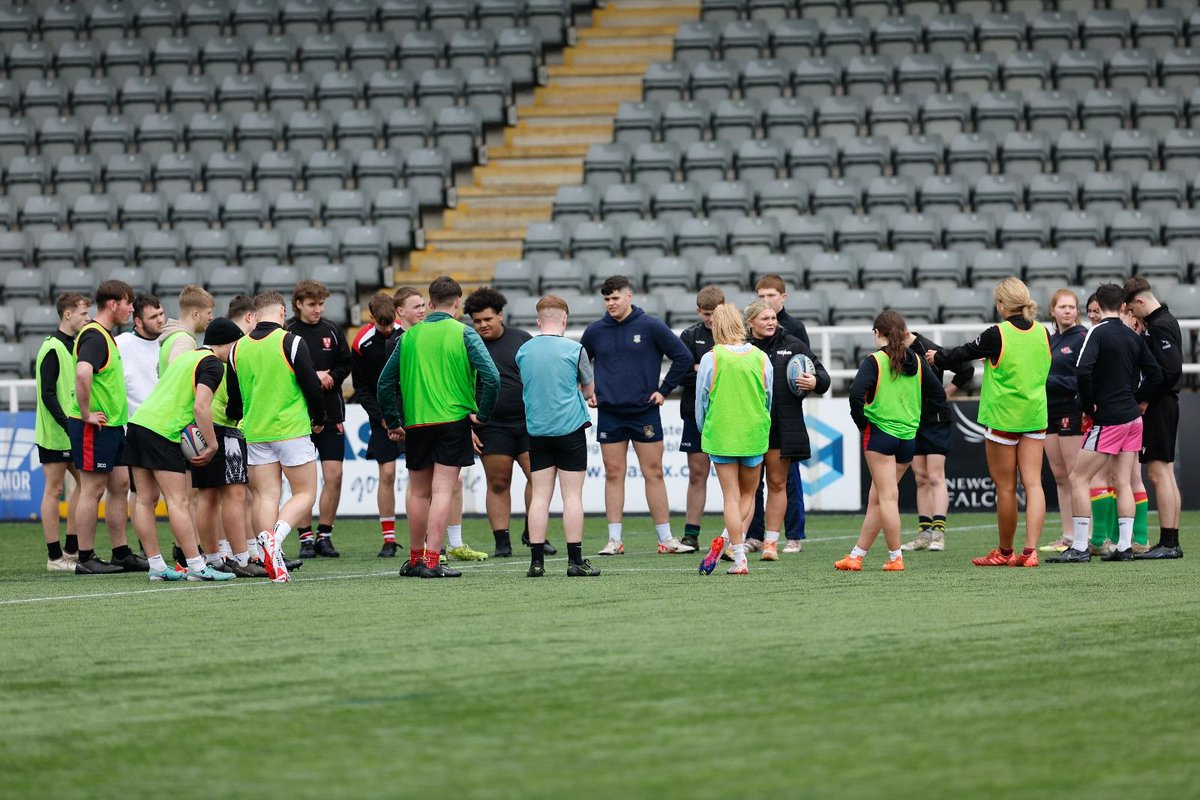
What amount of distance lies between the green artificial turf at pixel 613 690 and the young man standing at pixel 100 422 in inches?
78.5

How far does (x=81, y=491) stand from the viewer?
11.4 metres

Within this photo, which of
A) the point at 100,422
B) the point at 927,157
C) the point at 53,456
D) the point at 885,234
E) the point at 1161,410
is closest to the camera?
the point at 100,422

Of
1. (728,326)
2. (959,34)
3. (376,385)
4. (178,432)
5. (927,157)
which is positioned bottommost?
(178,432)

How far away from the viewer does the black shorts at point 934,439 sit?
1291cm

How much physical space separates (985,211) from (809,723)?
1602 cm

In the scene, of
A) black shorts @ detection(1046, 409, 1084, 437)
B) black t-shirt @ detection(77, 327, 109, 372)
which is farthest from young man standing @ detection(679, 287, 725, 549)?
black t-shirt @ detection(77, 327, 109, 372)

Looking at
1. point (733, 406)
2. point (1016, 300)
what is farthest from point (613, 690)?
point (1016, 300)

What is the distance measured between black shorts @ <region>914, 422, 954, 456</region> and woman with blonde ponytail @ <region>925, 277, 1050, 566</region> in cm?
247

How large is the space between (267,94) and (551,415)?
15.9 metres

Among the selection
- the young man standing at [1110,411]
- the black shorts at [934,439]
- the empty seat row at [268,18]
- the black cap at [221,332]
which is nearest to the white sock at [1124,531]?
the young man standing at [1110,411]

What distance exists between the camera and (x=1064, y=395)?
A: 1152cm

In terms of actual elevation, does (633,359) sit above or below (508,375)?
above

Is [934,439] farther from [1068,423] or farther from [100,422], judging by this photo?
[100,422]

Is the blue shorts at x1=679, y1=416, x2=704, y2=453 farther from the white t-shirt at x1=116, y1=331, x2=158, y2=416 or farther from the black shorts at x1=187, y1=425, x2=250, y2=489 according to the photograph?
the white t-shirt at x1=116, y1=331, x2=158, y2=416
